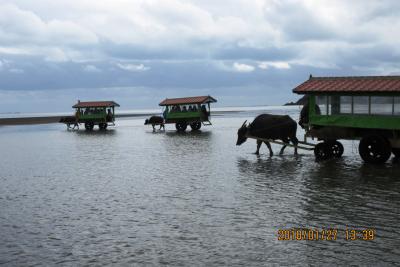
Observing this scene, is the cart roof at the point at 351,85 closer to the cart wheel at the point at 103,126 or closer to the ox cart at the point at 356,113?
the ox cart at the point at 356,113

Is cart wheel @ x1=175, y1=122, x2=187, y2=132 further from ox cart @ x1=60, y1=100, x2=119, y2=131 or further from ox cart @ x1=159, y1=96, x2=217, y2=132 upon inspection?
ox cart @ x1=60, y1=100, x2=119, y2=131

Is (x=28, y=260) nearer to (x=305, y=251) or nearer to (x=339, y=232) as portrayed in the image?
(x=305, y=251)

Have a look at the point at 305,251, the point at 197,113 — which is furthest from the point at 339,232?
the point at 197,113

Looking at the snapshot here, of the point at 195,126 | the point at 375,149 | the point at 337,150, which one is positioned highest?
the point at 195,126

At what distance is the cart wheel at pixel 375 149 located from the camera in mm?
14875

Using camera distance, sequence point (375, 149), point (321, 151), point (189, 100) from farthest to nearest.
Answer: point (189, 100) < point (321, 151) < point (375, 149)

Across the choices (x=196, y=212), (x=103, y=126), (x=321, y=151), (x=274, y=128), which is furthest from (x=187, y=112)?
(x=196, y=212)

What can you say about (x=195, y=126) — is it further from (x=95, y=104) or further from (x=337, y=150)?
(x=337, y=150)
